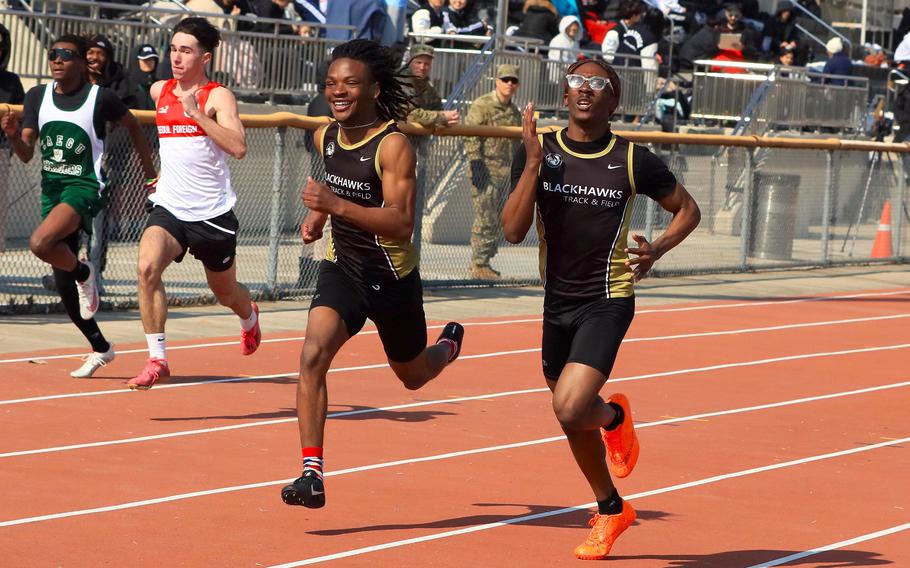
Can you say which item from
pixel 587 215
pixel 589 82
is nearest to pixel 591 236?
pixel 587 215

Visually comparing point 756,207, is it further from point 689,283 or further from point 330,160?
point 330,160

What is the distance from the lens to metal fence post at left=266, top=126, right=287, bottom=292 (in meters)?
14.8

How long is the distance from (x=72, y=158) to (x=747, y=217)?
1218 centimetres

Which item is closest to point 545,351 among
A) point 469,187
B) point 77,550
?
point 77,550

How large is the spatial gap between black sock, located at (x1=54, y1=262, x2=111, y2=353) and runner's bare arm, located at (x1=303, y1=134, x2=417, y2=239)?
3.66 metres

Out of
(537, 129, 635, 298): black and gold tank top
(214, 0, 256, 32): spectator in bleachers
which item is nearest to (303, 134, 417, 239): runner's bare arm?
(537, 129, 635, 298): black and gold tank top

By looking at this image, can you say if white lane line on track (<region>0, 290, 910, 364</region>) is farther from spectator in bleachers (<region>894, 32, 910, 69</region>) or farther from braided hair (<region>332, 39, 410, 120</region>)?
spectator in bleachers (<region>894, 32, 910, 69</region>)

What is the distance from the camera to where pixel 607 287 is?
6.81 meters

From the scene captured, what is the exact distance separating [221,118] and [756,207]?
12319mm

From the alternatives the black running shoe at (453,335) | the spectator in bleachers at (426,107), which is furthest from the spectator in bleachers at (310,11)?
the black running shoe at (453,335)

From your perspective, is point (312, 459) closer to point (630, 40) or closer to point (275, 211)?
point (275, 211)

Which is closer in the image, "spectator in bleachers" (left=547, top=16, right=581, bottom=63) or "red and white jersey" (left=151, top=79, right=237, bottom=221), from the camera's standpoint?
"red and white jersey" (left=151, top=79, right=237, bottom=221)

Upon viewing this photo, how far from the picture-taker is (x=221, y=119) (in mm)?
9719

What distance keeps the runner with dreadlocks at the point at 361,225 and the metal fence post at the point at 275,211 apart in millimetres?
7055
